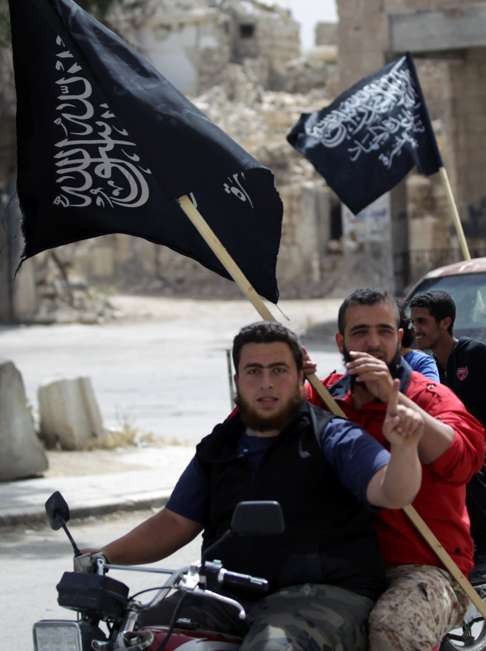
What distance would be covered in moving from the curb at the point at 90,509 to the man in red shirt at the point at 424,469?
579 cm

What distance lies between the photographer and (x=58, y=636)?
4.30 metres

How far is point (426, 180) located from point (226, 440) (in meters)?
35.6

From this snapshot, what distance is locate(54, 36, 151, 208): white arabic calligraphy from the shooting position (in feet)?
20.1

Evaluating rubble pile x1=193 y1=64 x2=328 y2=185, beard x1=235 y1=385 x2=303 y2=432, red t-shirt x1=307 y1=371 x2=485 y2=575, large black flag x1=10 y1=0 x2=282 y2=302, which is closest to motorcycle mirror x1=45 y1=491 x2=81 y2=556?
beard x1=235 y1=385 x2=303 y2=432

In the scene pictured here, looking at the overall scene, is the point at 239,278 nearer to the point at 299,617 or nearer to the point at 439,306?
the point at 299,617

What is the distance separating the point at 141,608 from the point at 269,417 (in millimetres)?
685

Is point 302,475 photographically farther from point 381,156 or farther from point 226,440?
point 381,156

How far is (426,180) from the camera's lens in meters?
40.0

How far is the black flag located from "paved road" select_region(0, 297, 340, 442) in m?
2.25

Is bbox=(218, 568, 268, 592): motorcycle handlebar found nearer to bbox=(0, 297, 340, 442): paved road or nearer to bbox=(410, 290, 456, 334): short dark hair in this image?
bbox=(410, 290, 456, 334): short dark hair

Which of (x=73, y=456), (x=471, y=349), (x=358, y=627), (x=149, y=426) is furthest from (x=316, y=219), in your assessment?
(x=358, y=627)

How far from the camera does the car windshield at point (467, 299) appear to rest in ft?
32.4

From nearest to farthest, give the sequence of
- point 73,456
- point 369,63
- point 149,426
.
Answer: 1. point 73,456
2. point 149,426
3. point 369,63

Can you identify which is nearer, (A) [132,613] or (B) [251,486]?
(A) [132,613]
